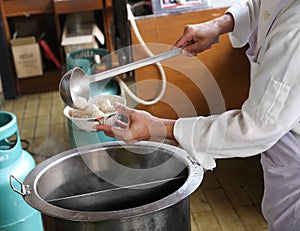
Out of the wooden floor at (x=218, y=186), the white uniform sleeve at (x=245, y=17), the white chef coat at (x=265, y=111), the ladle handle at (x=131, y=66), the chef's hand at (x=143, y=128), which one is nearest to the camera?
the white chef coat at (x=265, y=111)

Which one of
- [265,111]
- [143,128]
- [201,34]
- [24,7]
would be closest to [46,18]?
[24,7]

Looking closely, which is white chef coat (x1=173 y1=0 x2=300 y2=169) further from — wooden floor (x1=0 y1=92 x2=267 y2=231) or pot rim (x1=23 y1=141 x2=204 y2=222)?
wooden floor (x1=0 y1=92 x2=267 y2=231)

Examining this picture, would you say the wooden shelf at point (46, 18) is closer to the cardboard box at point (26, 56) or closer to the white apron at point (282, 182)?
the cardboard box at point (26, 56)

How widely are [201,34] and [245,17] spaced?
0.13m

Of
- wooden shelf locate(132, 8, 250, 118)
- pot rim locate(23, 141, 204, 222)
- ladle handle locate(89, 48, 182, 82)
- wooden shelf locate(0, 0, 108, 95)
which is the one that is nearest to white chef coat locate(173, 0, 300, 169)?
pot rim locate(23, 141, 204, 222)

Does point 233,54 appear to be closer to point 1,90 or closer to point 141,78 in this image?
point 141,78

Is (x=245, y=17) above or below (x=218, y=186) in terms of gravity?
above

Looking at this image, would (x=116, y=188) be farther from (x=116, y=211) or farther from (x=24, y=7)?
(x=24, y=7)

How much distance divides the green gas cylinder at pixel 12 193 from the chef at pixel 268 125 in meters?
0.80

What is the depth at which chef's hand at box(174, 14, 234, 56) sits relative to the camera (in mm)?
1363

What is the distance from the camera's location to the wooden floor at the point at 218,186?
2.04 m

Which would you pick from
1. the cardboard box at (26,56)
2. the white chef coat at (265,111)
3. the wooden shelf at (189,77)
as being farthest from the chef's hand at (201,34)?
the cardboard box at (26,56)

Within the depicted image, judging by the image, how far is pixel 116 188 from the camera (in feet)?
4.21

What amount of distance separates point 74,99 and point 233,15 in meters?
0.51
